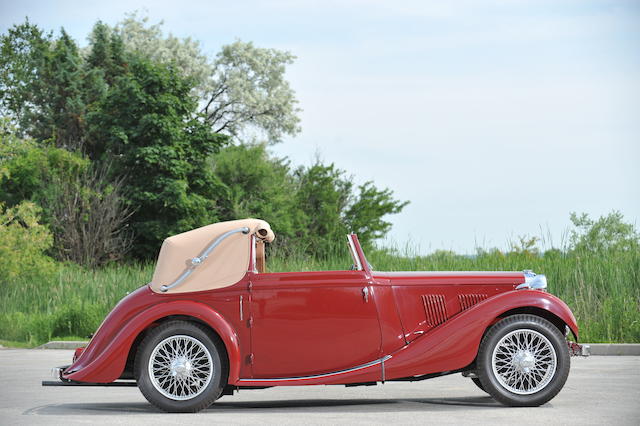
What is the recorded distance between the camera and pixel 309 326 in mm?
8195

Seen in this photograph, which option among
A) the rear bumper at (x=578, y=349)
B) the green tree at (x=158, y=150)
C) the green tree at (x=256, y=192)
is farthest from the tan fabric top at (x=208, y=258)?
the green tree at (x=256, y=192)

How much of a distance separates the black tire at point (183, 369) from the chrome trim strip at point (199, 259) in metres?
0.40

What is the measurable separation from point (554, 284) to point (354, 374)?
10.9 meters

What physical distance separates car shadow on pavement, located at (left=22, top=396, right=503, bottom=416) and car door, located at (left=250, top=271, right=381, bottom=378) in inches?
23.1

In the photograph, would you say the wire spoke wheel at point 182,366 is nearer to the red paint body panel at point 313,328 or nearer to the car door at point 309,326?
the red paint body panel at point 313,328

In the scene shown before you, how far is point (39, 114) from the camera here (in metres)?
50.7

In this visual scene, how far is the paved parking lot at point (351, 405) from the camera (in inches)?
305

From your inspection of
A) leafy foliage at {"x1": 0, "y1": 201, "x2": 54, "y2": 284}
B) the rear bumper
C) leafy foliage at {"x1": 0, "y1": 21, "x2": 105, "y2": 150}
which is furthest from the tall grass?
leafy foliage at {"x1": 0, "y1": 21, "x2": 105, "y2": 150}

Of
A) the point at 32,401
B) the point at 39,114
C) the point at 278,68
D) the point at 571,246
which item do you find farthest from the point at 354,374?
the point at 278,68

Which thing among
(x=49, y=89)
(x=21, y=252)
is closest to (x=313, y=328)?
(x=21, y=252)

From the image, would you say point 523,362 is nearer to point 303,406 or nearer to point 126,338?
point 303,406

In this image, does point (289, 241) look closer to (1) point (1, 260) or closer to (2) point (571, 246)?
(1) point (1, 260)

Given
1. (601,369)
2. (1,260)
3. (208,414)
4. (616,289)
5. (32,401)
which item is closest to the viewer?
(208,414)

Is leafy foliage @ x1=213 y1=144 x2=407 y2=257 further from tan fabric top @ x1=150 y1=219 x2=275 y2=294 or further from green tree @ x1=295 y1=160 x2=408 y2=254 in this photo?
tan fabric top @ x1=150 y1=219 x2=275 y2=294
